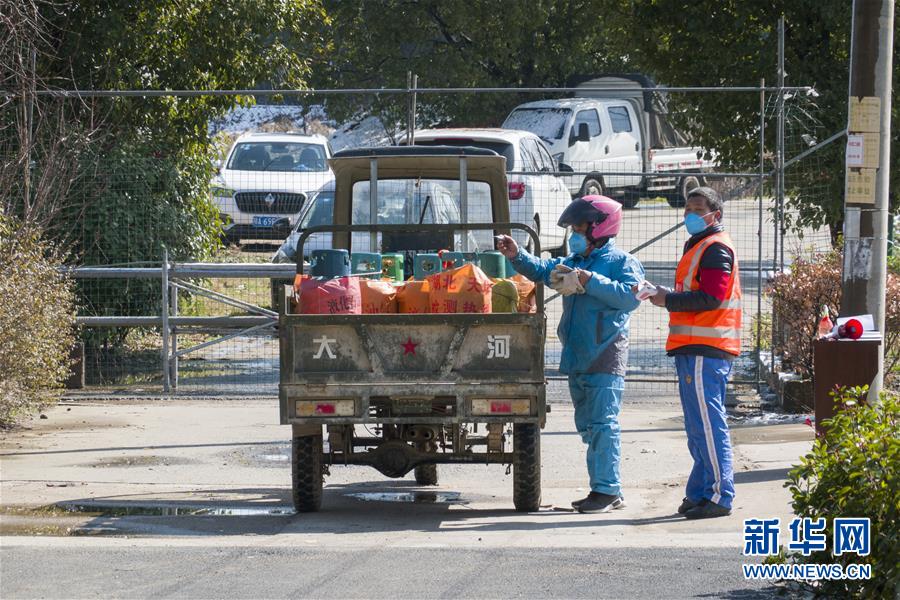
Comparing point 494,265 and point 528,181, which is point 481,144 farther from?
point 494,265

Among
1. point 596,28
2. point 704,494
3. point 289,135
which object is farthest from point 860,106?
point 596,28

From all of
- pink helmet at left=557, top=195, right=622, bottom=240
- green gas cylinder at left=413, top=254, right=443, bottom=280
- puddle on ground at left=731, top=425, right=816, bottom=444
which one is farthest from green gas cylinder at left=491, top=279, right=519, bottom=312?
puddle on ground at left=731, top=425, right=816, bottom=444

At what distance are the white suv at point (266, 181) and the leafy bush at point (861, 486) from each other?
896 cm

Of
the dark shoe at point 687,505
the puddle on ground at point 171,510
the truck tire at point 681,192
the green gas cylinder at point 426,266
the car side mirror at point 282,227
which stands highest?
the truck tire at point 681,192

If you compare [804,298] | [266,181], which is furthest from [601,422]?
[266,181]

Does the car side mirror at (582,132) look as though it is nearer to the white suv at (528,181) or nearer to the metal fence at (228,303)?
the white suv at (528,181)

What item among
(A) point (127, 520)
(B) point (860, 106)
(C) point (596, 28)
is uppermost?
(C) point (596, 28)

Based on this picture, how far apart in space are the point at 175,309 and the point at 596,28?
15404mm

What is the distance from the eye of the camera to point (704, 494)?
7.88 meters

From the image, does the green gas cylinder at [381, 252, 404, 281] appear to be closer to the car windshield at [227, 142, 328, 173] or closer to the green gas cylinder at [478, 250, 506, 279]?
the green gas cylinder at [478, 250, 506, 279]

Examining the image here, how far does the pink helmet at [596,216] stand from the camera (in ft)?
26.3

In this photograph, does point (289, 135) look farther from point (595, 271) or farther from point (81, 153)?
point (595, 271)

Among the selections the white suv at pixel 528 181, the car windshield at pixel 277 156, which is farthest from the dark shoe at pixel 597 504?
the car windshield at pixel 277 156

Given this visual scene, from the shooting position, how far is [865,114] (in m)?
8.64
